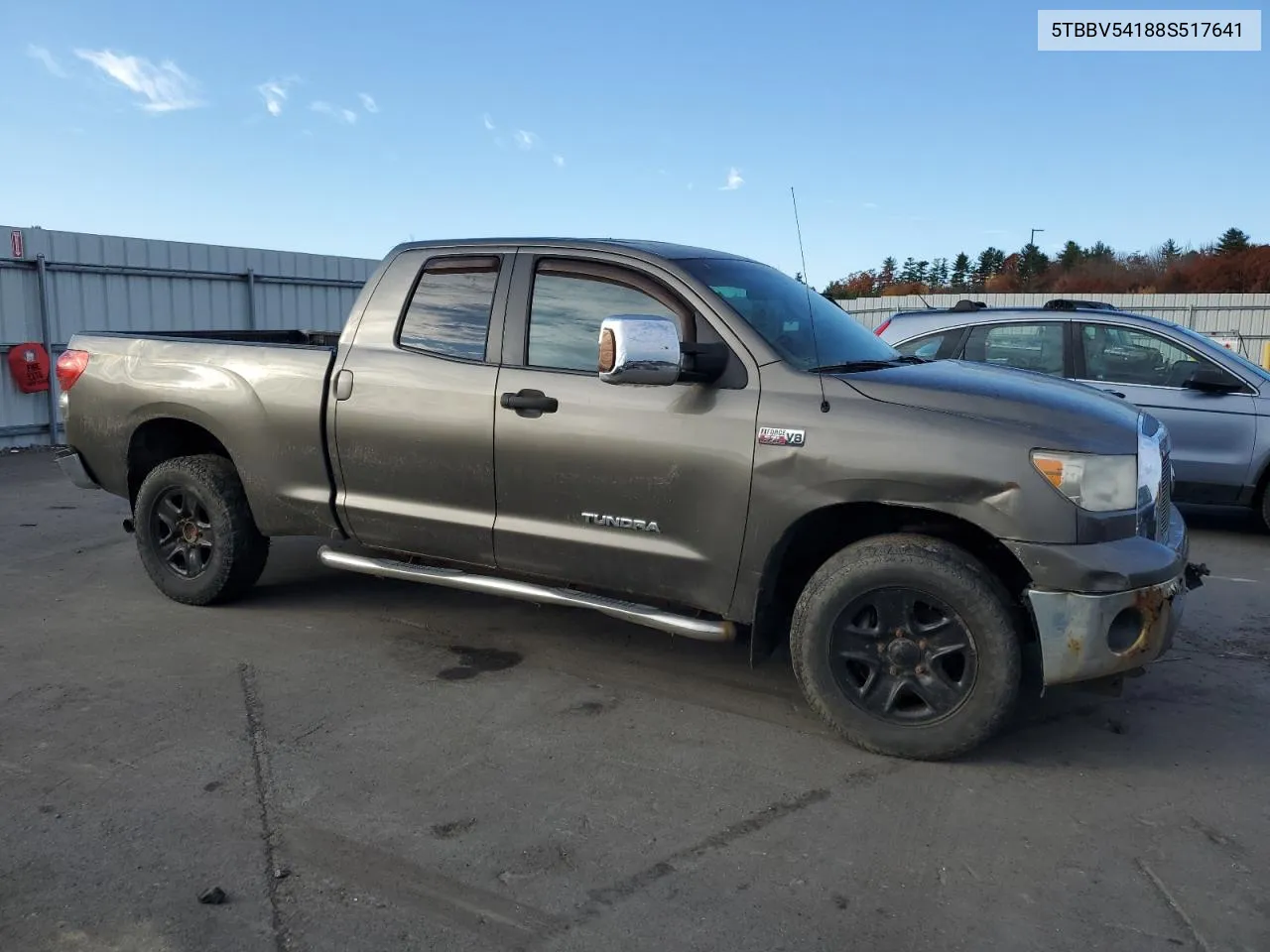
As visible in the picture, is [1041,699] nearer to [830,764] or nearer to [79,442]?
→ [830,764]

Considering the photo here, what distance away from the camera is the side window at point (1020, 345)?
8.30 meters

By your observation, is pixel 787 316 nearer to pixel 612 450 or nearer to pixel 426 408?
pixel 612 450

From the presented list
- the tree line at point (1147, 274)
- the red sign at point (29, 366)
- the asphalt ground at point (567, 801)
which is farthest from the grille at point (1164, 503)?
the tree line at point (1147, 274)

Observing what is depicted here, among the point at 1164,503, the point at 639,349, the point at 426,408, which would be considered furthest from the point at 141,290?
the point at 1164,503

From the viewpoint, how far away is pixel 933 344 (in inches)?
344

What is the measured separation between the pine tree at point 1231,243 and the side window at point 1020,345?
48.0 m

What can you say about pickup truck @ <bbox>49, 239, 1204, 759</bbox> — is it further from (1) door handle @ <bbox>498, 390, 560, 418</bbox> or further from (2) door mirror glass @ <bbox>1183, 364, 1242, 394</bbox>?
(2) door mirror glass @ <bbox>1183, 364, 1242, 394</bbox>

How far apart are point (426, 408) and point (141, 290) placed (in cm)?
1109

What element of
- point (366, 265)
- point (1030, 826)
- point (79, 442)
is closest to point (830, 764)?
point (1030, 826)

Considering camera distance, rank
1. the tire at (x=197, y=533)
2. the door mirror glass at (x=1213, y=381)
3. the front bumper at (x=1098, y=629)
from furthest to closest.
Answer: the door mirror glass at (x=1213, y=381), the tire at (x=197, y=533), the front bumper at (x=1098, y=629)

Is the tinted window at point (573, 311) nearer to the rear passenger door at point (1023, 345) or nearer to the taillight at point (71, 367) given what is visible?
the taillight at point (71, 367)

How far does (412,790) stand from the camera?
357 centimetres

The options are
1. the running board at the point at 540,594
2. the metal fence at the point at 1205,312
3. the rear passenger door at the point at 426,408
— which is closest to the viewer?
the running board at the point at 540,594

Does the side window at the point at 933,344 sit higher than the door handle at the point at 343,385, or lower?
higher
